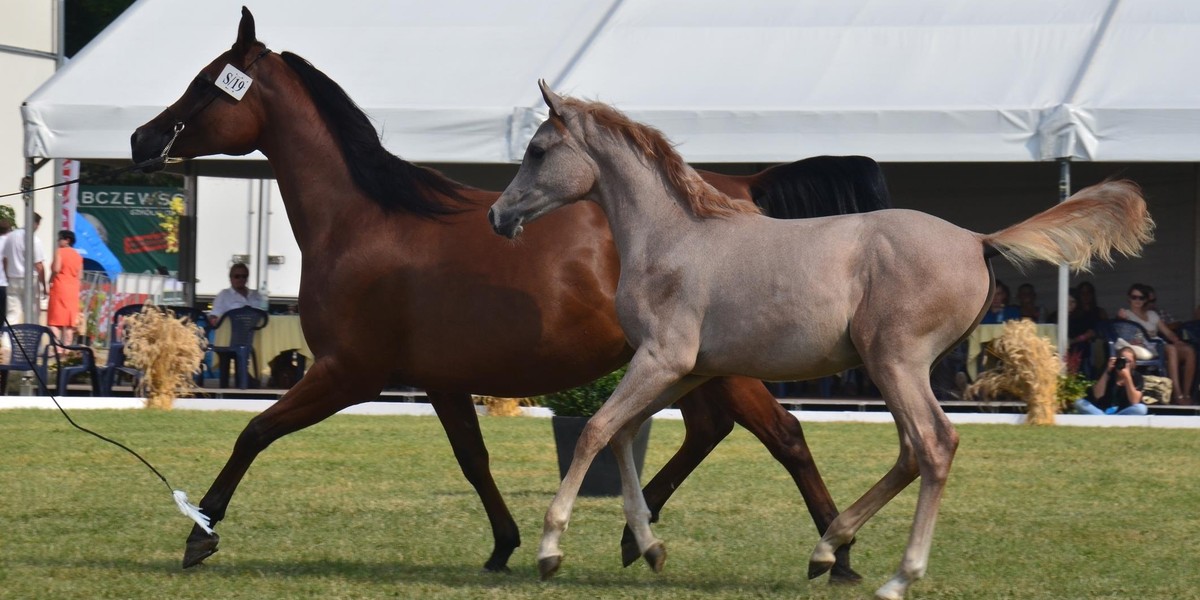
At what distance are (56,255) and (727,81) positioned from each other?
712 centimetres

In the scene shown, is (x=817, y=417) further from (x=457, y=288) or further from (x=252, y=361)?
(x=457, y=288)

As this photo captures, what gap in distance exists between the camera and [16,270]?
1658cm

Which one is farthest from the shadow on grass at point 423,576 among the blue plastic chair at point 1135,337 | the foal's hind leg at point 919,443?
the blue plastic chair at point 1135,337

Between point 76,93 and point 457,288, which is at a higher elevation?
point 76,93

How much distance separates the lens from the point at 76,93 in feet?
49.1

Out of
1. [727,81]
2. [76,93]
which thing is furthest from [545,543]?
[76,93]

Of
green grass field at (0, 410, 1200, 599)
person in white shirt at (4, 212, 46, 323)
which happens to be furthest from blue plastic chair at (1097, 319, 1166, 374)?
person in white shirt at (4, 212, 46, 323)

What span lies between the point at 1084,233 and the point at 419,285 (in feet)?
8.20

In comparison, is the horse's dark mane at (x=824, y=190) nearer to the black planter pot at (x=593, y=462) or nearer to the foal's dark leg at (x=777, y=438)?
the foal's dark leg at (x=777, y=438)

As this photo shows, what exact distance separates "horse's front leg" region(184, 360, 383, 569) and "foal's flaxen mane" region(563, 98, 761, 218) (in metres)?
1.39

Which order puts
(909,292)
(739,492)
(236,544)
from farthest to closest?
(739,492)
(236,544)
(909,292)

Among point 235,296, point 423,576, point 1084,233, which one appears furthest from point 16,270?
point 1084,233

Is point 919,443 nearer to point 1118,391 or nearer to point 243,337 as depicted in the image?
point 1118,391

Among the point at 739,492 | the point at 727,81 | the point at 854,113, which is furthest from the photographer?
the point at 727,81
